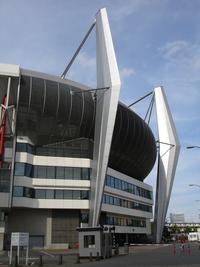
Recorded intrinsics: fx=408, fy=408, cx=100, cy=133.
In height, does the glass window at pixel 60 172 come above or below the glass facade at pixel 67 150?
below

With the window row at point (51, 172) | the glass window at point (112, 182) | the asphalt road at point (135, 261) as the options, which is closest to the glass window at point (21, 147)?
the window row at point (51, 172)

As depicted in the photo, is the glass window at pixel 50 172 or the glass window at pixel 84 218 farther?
the glass window at pixel 84 218

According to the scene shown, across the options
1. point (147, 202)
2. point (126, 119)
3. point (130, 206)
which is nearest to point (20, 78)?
point (126, 119)

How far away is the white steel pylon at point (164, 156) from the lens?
79562 mm

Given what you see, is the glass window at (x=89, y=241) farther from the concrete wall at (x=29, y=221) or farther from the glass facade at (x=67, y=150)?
the glass facade at (x=67, y=150)

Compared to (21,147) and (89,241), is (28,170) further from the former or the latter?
(89,241)

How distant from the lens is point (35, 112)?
57375 millimetres

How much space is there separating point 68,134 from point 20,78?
12.0 m

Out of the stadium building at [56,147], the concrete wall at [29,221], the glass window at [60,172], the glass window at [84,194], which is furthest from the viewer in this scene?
the glass window at [84,194]

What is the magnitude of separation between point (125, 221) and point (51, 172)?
2366 centimetres

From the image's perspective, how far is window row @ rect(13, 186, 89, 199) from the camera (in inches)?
2199

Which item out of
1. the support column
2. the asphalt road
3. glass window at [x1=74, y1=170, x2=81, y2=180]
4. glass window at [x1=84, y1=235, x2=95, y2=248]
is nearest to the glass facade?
glass window at [x1=74, y1=170, x2=81, y2=180]

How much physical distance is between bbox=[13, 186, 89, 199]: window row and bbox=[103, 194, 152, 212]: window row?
272 inches

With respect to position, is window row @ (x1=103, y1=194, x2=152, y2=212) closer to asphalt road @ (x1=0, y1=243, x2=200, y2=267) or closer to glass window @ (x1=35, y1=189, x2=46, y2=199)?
glass window @ (x1=35, y1=189, x2=46, y2=199)
